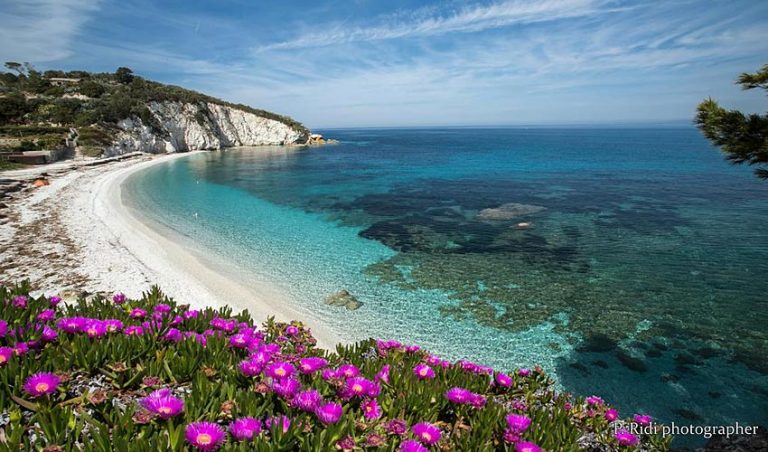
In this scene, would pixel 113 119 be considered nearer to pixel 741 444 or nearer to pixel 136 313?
pixel 136 313

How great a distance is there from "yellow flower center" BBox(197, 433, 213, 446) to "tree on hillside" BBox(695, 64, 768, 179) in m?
9.43

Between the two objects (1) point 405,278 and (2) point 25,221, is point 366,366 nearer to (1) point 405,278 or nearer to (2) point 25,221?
(1) point 405,278

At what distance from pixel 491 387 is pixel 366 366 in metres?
1.57

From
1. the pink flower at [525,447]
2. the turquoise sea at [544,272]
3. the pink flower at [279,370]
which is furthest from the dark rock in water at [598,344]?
the pink flower at [279,370]

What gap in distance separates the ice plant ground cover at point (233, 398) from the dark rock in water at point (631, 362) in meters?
8.30

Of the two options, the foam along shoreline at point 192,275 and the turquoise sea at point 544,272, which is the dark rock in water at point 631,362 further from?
the foam along shoreline at point 192,275

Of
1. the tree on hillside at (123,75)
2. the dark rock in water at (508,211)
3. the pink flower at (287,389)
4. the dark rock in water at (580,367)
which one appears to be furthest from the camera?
the tree on hillside at (123,75)

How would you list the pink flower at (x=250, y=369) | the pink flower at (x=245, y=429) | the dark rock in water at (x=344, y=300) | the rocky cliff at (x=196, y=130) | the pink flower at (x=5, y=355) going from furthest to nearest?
the rocky cliff at (x=196, y=130), the dark rock in water at (x=344, y=300), the pink flower at (x=250, y=369), the pink flower at (x=5, y=355), the pink flower at (x=245, y=429)

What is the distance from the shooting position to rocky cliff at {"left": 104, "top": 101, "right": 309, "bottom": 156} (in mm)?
66250

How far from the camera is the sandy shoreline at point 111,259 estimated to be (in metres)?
14.0

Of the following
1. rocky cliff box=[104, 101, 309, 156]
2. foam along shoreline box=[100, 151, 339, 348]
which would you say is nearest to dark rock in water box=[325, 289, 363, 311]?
foam along shoreline box=[100, 151, 339, 348]

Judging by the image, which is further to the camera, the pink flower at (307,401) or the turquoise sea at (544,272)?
the turquoise sea at (544,272)

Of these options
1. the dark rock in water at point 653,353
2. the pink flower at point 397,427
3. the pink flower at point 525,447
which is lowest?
the dark rock in water at point 653,353

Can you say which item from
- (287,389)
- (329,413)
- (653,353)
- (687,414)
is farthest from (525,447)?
(653,353)
